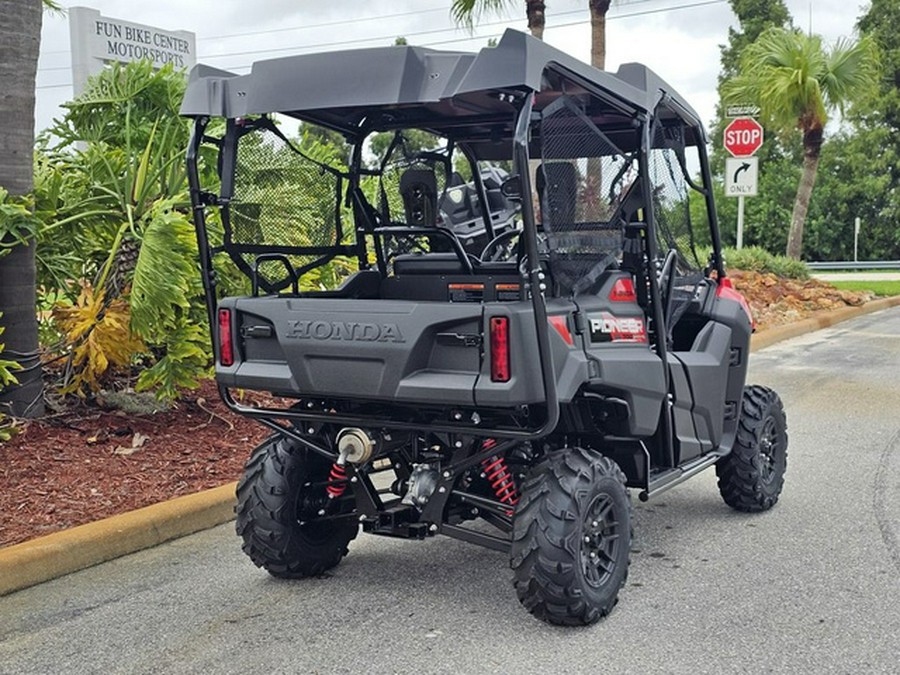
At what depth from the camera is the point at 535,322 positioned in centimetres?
384

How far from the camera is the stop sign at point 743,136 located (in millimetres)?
16609

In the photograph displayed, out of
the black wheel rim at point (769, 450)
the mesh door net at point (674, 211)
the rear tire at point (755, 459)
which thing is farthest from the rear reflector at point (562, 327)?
the black wheel rim at point (769, 450)

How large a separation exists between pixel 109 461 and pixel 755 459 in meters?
3.62

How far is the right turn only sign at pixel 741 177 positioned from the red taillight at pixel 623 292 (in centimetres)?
1242

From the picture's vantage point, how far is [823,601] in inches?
177

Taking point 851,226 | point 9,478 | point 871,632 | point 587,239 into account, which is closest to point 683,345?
point 587,239

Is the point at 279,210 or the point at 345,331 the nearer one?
the point at 345,331

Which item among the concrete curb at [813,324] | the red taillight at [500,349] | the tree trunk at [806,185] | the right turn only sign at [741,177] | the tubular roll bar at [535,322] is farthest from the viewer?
the tree trunk at [806,185]

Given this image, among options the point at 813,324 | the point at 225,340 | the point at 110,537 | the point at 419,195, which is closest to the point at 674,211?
the point at 419,195

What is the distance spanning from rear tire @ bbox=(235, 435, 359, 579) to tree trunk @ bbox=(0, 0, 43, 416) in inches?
93.7

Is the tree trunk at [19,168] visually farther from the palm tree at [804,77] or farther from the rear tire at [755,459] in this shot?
the palm tree at [804,77]

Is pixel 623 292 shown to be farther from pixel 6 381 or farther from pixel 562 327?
pixel 6 381

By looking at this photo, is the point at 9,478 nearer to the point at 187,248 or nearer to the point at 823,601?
the point at 187,248

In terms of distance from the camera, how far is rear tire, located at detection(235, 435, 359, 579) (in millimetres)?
4727
